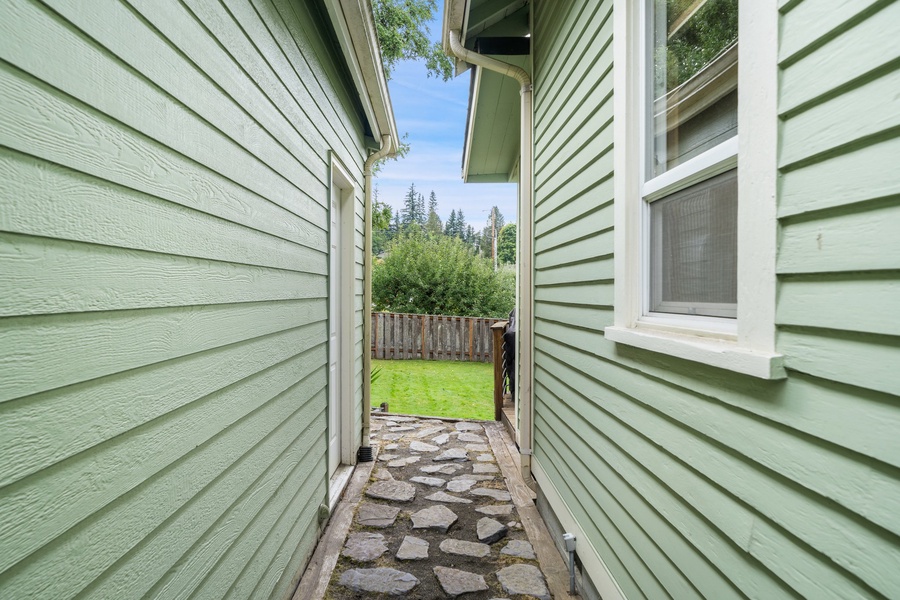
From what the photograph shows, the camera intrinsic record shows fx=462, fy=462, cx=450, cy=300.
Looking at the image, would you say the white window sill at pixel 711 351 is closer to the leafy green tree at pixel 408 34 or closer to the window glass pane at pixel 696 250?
the window glass pane at pixel 696 250

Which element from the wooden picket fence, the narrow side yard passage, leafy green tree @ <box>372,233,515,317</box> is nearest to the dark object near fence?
the narrow side yard passage

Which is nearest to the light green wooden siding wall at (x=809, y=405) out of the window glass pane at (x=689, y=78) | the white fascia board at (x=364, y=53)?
the window glass pane at (x=689, y=78)

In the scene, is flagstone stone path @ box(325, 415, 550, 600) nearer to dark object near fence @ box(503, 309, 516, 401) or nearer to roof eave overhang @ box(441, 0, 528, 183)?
dark object near fence @ box(503, 309, 516, 401)

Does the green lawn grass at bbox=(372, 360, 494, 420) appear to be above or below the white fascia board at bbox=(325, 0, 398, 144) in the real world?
below

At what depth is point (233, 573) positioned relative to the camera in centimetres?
155

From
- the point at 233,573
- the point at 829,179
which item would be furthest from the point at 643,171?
the point at 233,573

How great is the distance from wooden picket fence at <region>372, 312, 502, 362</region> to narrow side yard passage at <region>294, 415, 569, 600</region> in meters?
6.49

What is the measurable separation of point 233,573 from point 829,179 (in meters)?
1.97

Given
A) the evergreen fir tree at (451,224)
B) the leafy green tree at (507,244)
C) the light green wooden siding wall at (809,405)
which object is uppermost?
the evergreen fir tree at (451,224)

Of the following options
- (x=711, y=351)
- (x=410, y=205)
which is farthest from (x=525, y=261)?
(x=410, y=205)

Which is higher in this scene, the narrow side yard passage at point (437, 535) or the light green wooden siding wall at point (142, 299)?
the light green wooden siding wall at point (142, 299)

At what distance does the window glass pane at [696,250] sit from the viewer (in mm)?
1313

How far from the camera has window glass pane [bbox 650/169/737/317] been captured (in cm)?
131

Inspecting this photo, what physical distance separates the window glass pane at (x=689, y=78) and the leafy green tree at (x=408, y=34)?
9114 mm
